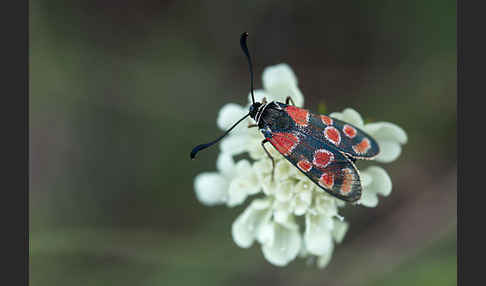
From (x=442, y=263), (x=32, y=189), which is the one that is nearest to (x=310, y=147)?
A: (x=442, y=263)

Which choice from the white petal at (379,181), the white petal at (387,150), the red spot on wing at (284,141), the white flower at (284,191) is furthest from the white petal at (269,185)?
the white petal at (387,150)

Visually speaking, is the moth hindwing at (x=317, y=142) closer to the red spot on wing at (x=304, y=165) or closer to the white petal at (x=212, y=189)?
the red spot on wing at (x=304, y=165)

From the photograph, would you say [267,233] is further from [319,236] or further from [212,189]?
[212,189]

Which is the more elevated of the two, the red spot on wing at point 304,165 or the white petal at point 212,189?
the red spot on wing at point 304,165

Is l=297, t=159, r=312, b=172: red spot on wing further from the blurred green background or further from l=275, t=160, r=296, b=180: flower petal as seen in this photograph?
the blurred green background

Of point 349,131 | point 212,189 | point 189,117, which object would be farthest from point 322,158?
point 189,117

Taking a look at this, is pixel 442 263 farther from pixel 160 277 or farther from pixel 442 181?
pixel 160 277
